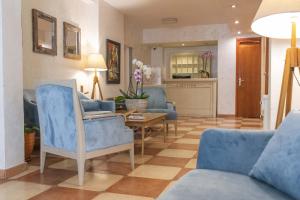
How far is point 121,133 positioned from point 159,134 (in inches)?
92.1

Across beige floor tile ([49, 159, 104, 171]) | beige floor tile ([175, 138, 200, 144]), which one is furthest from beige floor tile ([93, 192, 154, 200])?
beige floor tile ([175, 138, 200, 144])

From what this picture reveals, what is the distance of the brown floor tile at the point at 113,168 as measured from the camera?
2.83 m

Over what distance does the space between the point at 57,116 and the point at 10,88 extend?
1.96 feet

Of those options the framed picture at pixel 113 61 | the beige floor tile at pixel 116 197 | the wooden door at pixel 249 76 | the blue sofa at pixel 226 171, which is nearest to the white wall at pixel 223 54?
the wooden door at pixel 249 76

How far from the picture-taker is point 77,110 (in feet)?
7.88

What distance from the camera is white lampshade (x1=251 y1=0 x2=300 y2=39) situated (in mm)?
1791

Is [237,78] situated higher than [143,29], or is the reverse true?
[143,29]

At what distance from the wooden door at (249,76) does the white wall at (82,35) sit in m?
3.41

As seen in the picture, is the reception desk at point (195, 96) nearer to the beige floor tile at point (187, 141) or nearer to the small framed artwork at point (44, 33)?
the beige floor tile at point (187, 141)

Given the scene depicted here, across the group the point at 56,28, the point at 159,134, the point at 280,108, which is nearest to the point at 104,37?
the point at 56,28

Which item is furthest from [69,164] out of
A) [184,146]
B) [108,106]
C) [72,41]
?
[72,41]

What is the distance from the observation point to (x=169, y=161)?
3.23 metres

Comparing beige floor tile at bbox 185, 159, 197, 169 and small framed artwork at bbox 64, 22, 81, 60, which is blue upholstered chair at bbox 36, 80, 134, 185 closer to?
beige floor tile at bbox 185, 159, 197, 169

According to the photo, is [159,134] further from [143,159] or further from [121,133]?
[121,133]
